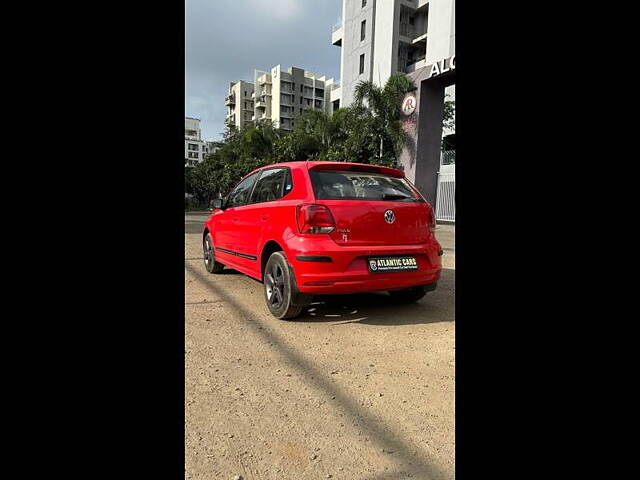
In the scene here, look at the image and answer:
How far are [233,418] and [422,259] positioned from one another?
2.41 m

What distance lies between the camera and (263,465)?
183cm

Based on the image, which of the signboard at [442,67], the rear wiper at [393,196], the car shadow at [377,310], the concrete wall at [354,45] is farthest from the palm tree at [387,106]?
the concrete wall at [354,45]

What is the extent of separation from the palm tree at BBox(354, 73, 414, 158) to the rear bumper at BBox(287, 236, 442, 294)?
12305 millimetres

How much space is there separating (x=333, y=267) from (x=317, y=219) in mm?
429

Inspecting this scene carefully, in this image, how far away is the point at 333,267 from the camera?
143 inches

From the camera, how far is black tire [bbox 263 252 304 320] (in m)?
3.82

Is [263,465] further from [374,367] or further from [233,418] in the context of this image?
[374,367]

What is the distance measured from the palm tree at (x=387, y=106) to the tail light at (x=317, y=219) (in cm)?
1235

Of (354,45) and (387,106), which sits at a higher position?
(354,45)

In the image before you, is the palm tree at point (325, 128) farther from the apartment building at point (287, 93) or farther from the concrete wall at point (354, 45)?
the apartment building at point (287, 93)

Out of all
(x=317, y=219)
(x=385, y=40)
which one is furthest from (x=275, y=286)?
(x=385, y=40)

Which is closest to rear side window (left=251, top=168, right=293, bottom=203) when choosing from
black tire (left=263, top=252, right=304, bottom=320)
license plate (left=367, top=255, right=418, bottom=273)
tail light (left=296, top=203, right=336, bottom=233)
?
tail light (left=296, top=203, right=336, bottom=233)

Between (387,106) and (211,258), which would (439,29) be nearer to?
(387,106)
